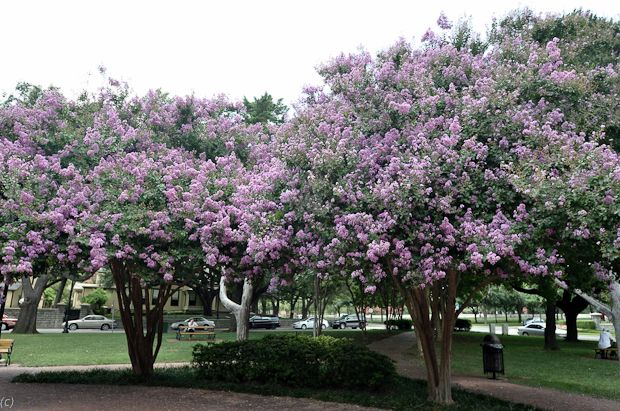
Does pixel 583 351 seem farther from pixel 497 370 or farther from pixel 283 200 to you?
pixel 283 200

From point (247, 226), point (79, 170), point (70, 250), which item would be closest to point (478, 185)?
point (247, 226)

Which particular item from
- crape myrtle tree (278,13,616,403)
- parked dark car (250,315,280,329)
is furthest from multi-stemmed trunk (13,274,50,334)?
crape myrtle tree (278,13,616,403)

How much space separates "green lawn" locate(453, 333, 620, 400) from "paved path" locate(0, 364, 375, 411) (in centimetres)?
668

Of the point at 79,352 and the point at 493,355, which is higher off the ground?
the point at 493,355

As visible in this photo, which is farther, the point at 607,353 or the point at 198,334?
the point at 198,334

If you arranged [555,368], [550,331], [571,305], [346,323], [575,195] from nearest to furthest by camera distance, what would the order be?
[575,195], [555,368], [550,331], [571,305], [346,323]

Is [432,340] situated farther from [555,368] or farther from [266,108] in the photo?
[266,108]

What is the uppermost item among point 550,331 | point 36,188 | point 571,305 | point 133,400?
point 36,188

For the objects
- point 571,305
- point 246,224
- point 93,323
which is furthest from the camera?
point 93,323

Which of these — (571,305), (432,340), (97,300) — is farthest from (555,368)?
(97,300)

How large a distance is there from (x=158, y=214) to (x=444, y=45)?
581cm

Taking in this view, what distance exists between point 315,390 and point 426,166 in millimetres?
5167

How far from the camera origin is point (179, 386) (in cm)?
1052

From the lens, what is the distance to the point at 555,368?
1622 centimetres
